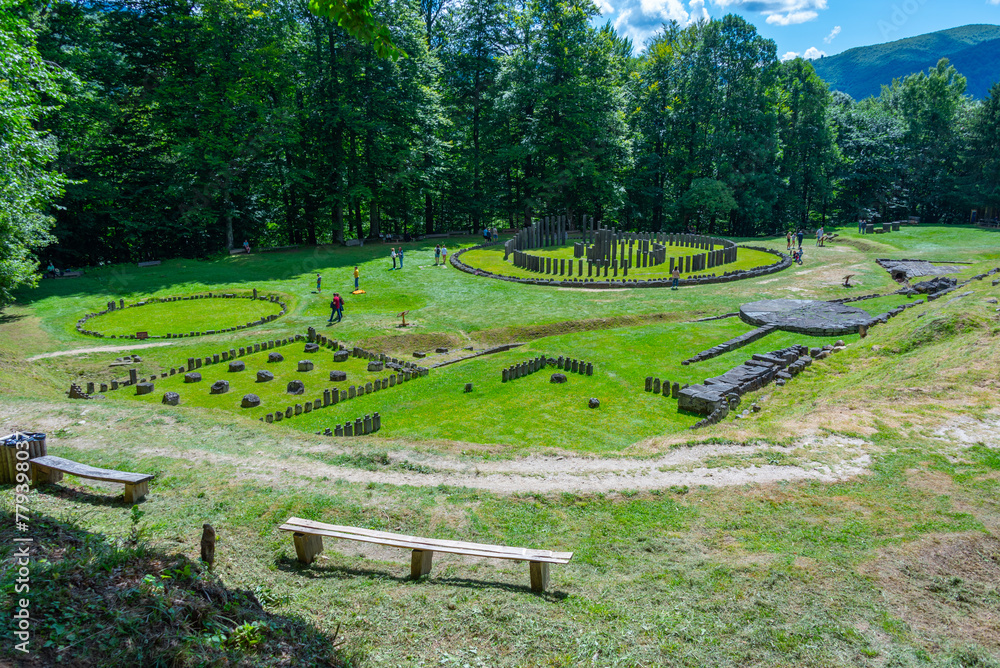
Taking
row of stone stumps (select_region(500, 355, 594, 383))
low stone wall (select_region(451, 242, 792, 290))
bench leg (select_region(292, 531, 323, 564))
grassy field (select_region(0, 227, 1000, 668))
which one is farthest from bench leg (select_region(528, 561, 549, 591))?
low stone wall (select_region(451, 242, 792, 290))

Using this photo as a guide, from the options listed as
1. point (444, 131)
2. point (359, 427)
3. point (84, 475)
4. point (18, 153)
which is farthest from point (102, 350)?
point (444, 131)

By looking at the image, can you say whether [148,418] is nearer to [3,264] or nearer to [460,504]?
[460,504]

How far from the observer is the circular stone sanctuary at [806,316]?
25531 millimetres

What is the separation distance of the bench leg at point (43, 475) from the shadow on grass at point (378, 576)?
4322 mm

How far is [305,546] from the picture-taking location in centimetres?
815

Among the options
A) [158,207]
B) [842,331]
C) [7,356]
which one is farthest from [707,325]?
[158,207]

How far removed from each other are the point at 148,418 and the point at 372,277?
25.0 metres

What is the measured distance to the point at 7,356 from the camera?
21.5m

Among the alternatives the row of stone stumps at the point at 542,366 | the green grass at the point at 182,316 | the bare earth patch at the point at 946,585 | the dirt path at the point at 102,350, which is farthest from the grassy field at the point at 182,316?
the bare earth patch at the point at 946,585

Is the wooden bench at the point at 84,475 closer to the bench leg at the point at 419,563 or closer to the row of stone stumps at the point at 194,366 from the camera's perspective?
the bench leg at the point at 419,563

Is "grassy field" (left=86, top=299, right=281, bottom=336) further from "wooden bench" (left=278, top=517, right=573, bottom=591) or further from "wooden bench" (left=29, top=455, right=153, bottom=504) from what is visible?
"wooden bench" (left=278, top=517, right=573, bottom=591)
